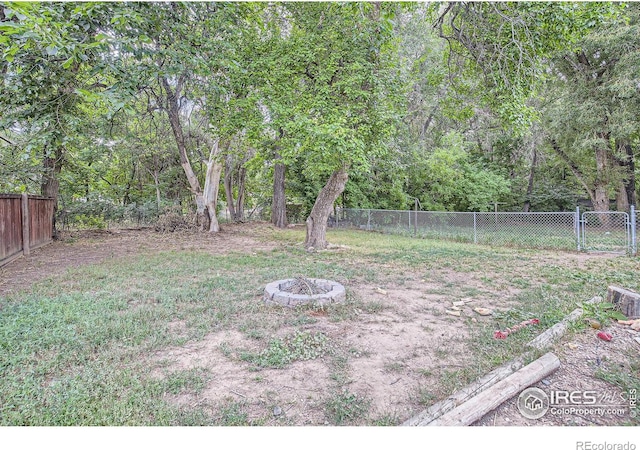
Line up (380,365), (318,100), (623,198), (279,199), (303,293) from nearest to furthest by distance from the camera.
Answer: (380,365), (303,293), (318,100), (623,198), (279,199)

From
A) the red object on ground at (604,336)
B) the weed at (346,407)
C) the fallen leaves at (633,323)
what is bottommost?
the weed at (346,407)

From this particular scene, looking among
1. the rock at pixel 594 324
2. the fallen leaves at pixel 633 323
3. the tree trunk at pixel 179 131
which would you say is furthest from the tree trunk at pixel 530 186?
the rock at pixel 594 324

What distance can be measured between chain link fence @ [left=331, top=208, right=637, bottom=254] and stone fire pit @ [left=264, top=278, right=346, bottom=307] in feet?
21.4

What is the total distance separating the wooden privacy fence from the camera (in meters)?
6.07

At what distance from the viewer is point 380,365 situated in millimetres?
2596

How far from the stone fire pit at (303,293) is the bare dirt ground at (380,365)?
0.81ft

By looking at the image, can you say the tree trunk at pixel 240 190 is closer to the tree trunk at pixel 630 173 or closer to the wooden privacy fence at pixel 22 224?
the wooden privacy fence at pixel 22 224

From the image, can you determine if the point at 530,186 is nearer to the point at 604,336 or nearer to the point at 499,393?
the point at 604,336

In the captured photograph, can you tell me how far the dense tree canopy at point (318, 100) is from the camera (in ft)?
14.3

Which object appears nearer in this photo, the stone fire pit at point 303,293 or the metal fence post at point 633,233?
the stone fire pit at point 303,293

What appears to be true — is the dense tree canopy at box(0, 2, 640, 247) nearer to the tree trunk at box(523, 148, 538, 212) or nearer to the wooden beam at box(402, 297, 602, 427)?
the tree trunk at box(523, 148, 538, 212)

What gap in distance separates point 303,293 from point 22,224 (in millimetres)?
6703

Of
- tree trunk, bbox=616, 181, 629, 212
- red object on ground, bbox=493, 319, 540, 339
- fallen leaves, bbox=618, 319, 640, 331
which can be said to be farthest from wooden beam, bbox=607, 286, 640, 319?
tree trunk, bbox=616, 181, 629, 212


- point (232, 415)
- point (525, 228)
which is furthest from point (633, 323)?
point (525, 228)
